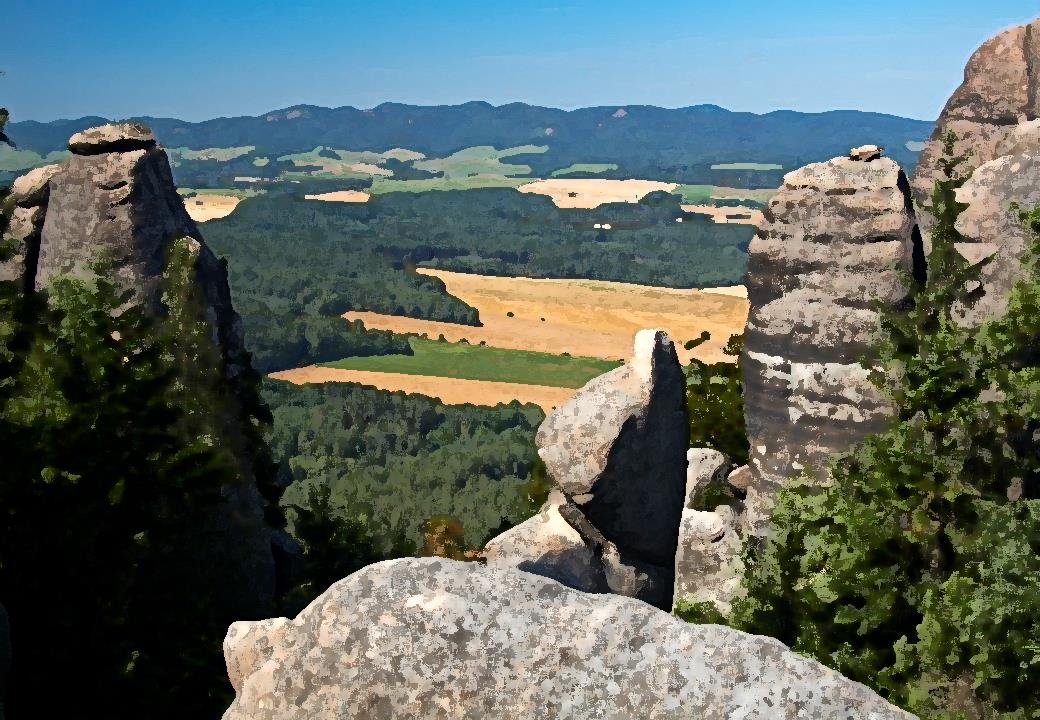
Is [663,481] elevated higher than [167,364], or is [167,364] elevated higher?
→ [167,364]

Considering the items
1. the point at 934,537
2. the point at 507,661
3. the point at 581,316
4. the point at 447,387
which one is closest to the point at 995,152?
the point at 934,537

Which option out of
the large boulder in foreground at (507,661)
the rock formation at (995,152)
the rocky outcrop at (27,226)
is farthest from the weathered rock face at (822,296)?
the rocky outcrop at (27,226)

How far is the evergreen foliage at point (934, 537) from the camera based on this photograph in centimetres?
1125

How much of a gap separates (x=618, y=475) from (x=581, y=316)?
107946mm

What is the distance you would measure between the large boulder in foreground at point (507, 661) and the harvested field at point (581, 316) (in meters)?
87.3

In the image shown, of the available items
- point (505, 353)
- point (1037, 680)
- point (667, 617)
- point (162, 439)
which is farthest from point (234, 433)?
point (505, 353)

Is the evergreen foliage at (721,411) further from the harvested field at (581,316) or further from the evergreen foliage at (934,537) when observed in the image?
the harvested field at (581,316)

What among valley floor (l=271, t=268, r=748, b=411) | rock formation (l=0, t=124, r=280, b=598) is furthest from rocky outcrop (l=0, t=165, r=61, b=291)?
valley floor (l=271, t=268, r=748, b=411)

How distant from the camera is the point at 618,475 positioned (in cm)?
2114

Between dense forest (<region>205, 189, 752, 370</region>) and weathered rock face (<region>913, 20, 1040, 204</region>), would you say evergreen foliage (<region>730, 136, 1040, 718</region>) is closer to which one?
weathered rock face (<region>913, 20, 1040, 204</region>)

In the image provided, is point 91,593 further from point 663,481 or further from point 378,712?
point 663,481

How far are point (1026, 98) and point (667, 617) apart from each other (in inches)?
1321

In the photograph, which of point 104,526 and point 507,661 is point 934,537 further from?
point 104,526

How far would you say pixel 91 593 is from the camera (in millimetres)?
14109
